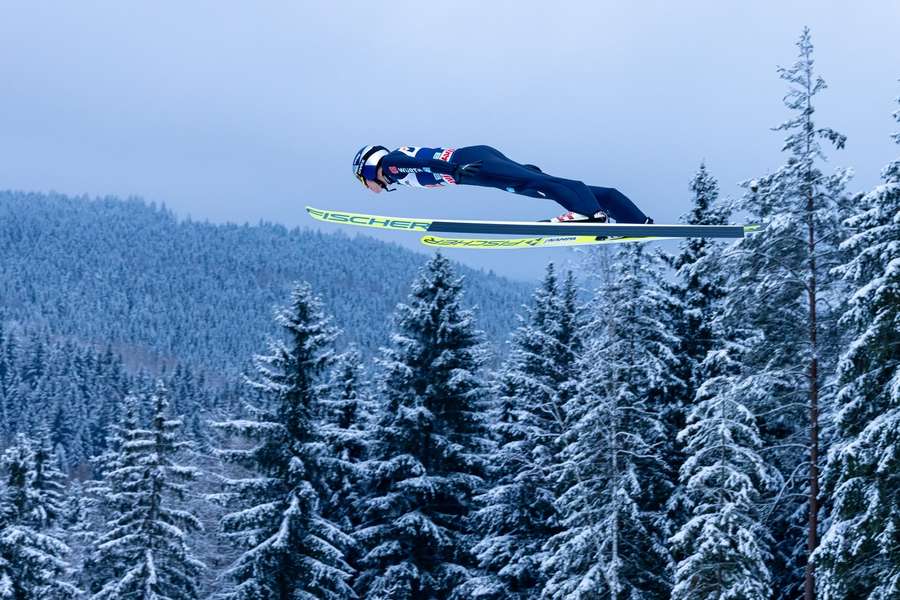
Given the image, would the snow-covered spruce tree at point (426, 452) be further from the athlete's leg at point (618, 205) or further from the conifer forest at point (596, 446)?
the athlete's leg at point (618, 205)

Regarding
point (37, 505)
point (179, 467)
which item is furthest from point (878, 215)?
point (37, 505)

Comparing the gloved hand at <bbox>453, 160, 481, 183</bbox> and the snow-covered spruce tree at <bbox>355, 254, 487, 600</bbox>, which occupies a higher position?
the gloved hand at <bbox>453, 160, 481, 183</bbox>

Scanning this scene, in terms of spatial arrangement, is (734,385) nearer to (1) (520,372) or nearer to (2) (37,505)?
(1) (520,372)

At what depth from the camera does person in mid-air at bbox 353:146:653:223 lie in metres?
9.92

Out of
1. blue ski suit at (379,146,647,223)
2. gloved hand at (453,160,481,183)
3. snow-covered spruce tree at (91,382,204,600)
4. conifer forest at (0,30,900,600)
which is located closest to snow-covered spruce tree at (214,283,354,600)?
conifer forest at (0,30,900,600)

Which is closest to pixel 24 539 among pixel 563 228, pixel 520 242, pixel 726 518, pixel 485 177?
pixel 520 242

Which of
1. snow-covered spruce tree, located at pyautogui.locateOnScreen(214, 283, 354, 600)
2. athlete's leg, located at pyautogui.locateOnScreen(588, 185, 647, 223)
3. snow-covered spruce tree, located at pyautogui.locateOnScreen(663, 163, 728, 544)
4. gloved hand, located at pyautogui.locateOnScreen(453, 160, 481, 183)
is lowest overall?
snow-covered spruce tree, located at pyautogui.locateOnScreen(214, 283, 354, 600)

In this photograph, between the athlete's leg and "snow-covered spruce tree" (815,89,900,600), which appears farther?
"snow-covered spruce tree" (815,89,900,600)

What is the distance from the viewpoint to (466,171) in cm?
1031

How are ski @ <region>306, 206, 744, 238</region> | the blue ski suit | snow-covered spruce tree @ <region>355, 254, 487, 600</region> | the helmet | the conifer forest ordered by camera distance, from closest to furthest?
1. the blue ski suit
2. ski @ <region>306, 206, 744, 238</region>
3. the helmet
4. the conifer forest
5. snow-covered spruce tree @ <region>355, 254, 487, 600</region>

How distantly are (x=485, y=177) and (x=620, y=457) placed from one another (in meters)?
10.0

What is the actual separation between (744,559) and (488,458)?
7.25 metres

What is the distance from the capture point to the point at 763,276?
49.7ft

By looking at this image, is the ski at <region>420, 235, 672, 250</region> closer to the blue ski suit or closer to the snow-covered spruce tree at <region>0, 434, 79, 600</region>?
the blue ski suit
